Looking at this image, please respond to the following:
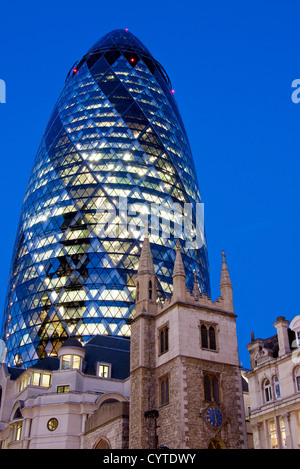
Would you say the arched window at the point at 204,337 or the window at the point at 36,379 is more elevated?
the window at the point at 36,379

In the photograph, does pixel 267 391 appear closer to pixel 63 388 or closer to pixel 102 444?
pixel 102 444

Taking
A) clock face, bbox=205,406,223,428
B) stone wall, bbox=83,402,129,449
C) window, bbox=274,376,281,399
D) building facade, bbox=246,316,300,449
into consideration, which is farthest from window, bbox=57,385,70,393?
window, bbox=274,376,281,399

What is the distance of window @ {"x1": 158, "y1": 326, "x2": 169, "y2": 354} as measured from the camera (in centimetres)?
3931

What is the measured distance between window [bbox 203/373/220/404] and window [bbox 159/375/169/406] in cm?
233

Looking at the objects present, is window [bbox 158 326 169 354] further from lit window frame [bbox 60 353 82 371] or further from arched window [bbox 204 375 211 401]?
lit window frame [bbox 60 353 82 371]

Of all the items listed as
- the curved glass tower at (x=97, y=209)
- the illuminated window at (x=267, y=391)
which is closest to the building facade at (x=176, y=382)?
the illuminated window at (x=267, y=391)

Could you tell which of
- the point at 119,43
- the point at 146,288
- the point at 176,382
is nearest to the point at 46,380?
the point at 146,288

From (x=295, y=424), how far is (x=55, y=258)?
47368mm

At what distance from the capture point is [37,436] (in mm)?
50906

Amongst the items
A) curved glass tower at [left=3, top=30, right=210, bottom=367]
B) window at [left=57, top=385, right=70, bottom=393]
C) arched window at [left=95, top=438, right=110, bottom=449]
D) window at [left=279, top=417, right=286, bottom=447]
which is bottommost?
window at [left=279, top=417, right=286, bottom=447]

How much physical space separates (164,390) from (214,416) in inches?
135

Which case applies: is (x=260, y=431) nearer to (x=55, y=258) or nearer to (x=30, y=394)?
(x=30, y=394)

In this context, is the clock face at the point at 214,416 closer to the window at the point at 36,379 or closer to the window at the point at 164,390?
the window at the point at 164,390

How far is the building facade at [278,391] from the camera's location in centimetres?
3284
